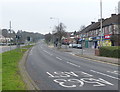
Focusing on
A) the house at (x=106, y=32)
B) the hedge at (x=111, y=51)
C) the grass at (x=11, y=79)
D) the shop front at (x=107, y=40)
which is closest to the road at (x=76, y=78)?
the grass at (x=11, y=79)

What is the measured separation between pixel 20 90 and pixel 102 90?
3.16 meters

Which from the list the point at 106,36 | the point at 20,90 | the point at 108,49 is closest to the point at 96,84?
the point at 20,90

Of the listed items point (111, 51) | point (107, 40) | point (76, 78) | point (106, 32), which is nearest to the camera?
point (76, 78)

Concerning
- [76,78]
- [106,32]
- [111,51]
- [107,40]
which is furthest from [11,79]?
[106,32]

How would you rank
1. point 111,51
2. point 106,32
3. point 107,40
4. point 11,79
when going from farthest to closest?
point 106,32 < point 107,40 < point 111,51 < point 11,79

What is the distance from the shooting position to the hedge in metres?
25.6

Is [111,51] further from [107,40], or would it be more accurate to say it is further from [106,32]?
[106,32]

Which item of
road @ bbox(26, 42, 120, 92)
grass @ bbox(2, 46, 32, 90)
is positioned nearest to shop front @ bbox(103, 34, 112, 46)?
road @ bbox(26, 42, 120, 92)

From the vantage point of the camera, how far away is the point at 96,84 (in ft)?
33.2

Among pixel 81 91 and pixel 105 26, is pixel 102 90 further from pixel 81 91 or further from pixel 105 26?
pixel 105 26

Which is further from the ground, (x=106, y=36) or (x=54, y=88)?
(x=106, y=36)

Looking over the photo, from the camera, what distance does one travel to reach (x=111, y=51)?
88.2 feet

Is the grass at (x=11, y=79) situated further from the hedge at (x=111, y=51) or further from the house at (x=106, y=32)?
the house at (x=106, y=32)

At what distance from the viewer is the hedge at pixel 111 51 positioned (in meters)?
25.6
